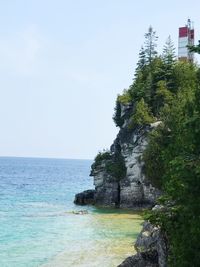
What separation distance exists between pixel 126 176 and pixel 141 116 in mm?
8321

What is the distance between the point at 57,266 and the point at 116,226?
1729 centimetres

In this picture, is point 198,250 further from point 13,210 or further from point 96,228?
point 13,210

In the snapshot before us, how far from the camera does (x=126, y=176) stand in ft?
215

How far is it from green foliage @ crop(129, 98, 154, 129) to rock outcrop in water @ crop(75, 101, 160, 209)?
706mm

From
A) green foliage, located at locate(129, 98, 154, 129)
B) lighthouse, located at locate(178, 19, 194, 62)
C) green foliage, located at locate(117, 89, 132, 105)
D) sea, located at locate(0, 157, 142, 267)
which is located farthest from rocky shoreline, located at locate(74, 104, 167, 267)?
lighthouse, located at locate(178, 19, 194, 62)

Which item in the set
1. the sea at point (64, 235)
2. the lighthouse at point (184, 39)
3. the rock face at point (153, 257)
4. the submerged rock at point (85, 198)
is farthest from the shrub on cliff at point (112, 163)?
the rock face at point (153, 257)

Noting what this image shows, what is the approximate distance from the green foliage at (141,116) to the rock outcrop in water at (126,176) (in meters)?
0.71

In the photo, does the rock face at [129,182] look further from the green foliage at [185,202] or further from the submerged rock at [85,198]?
the green foliage at [185,202]

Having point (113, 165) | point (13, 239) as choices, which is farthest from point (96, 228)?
point (113, 165)

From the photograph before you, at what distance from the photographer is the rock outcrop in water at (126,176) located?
62.7m

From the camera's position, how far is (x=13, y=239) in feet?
135

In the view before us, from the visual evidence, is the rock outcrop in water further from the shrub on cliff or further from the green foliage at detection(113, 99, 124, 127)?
the green foliage at detection(113, 99, 124, 127)

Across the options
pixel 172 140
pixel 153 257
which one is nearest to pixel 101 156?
pixel 172 140

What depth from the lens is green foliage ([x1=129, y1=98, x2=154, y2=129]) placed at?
64062 mm
